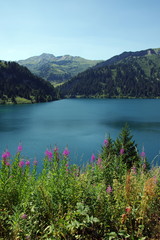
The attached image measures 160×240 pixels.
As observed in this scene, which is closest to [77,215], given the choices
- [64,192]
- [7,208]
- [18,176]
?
[64,192]

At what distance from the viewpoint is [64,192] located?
489 cm

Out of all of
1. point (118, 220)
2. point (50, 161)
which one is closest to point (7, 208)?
point (50, 161)

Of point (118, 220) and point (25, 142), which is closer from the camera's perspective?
point (118, 220)

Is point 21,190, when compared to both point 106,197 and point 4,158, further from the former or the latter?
point 106,197

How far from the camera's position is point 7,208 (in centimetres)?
477

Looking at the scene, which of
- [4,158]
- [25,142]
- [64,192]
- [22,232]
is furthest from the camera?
[25,142]

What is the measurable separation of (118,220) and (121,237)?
34cm

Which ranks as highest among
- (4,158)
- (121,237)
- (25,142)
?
(4,158)

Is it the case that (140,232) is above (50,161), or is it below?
below

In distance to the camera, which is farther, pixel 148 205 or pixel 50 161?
pixel 50 161

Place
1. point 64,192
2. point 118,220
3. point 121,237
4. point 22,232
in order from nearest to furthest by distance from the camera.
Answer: point 22,232, point 121,237, point 118,220, point 64,192

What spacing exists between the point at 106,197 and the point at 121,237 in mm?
893

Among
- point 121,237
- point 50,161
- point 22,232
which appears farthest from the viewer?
point 50,161

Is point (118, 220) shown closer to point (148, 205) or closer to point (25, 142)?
point (148, 205)
